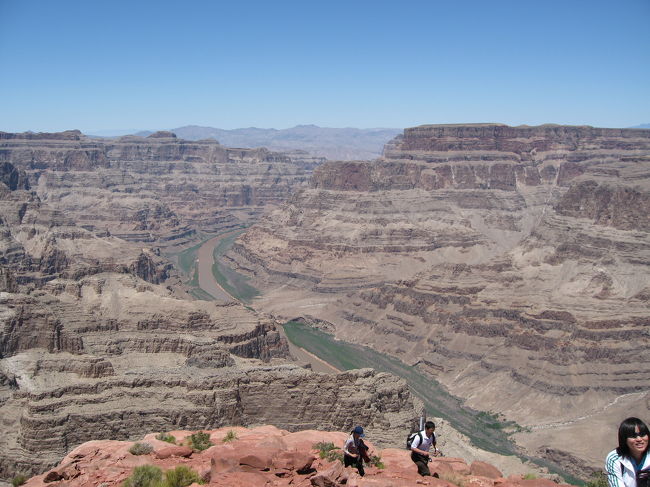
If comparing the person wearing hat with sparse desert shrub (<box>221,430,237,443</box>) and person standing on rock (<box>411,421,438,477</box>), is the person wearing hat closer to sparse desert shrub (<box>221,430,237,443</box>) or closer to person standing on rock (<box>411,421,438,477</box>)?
person standing on rock (<box>411,421,438,477</box>)

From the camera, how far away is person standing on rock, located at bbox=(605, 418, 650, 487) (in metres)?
14.3

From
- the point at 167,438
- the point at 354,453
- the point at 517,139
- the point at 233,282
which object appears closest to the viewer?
the point at 354,453

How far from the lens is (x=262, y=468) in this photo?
76.4 feet

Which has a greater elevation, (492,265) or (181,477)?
(181,477)

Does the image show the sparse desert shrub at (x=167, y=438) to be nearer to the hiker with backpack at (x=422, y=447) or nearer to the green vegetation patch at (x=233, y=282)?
the hiker with backpack at (x=422, y=447)

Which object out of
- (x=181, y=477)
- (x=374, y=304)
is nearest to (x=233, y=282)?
(x=374, y=304)

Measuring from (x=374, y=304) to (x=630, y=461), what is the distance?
96.1 meters

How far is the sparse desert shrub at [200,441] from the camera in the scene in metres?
28.3

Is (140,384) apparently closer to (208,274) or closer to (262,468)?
(262,468)

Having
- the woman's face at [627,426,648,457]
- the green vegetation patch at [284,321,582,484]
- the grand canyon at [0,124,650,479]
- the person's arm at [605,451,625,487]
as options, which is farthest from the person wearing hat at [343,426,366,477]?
the green vegetation patch at [284,321,582,484]

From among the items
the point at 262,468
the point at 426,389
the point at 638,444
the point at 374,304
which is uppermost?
the point at 638,444

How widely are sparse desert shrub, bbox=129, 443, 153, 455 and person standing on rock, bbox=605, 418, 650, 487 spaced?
1820 cm

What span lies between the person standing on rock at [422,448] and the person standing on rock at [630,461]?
8517 mm

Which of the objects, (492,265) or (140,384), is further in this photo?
(492,265)
